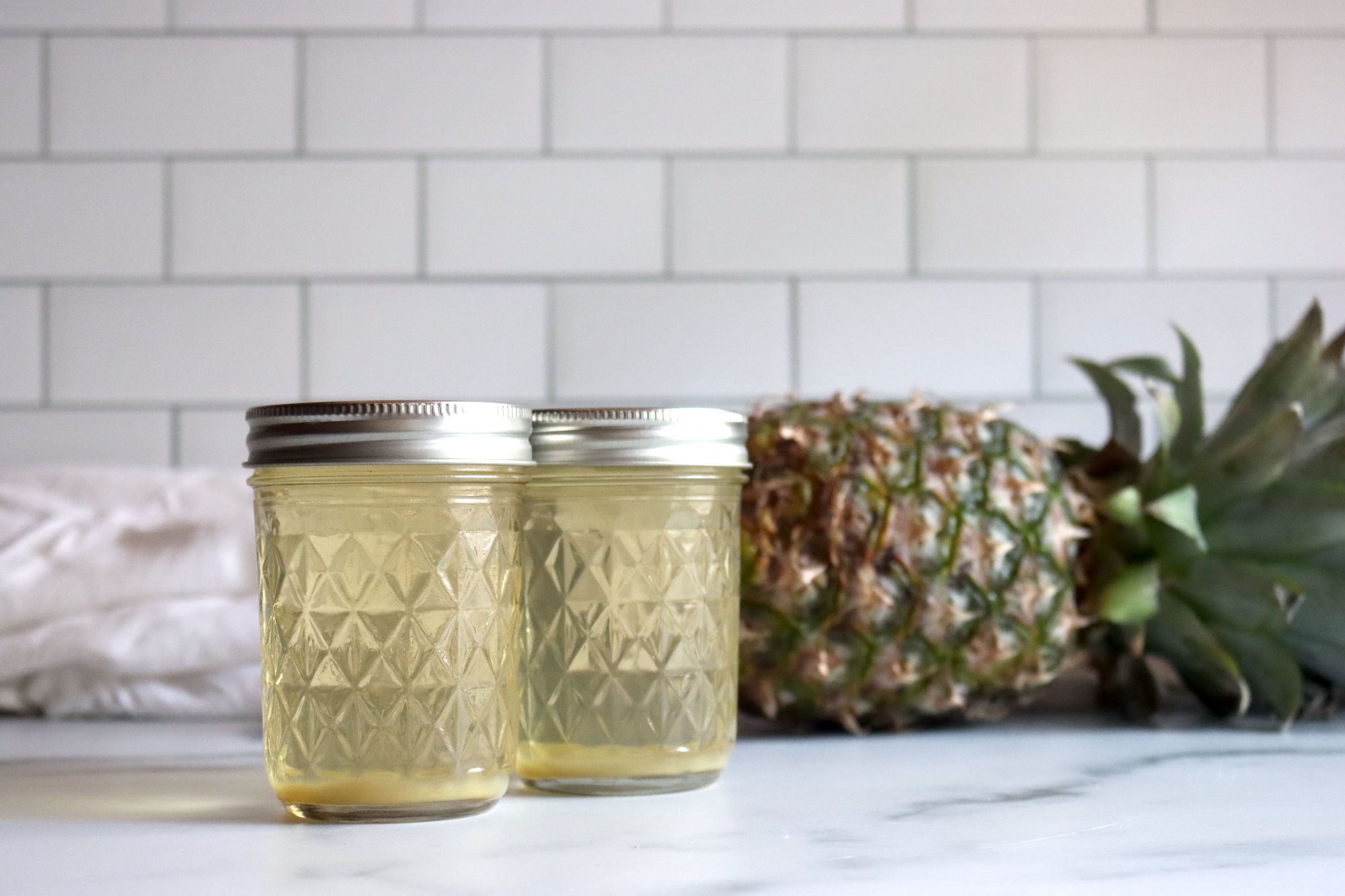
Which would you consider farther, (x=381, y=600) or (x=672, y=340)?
(x=672, y=340)

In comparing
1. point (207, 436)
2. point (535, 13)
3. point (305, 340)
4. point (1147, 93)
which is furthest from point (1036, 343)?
point (207, 436)

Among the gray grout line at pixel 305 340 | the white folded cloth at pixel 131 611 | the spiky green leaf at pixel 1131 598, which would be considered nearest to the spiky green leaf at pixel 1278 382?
the spiky green leaf at pixel 1131 598

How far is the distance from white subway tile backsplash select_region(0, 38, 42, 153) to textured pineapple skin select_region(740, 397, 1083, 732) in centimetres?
96

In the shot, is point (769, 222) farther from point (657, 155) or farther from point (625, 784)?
point (625, 784)

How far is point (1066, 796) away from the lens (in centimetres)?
72

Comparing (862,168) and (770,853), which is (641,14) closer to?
(862,168)

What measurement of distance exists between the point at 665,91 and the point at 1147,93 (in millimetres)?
548

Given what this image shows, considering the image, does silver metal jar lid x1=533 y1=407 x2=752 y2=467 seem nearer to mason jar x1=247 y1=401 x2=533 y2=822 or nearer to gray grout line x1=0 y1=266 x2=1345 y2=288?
mason jar x1=247 y1=401 x2=533 y2=822

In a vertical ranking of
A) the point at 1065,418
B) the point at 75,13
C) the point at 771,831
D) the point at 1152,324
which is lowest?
the point at 771,831

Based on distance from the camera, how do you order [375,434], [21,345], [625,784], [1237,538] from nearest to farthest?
[375,434]
[625,784]
[1237,538]
[21,345]

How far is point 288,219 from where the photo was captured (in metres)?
1.41

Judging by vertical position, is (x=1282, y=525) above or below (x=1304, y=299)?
below

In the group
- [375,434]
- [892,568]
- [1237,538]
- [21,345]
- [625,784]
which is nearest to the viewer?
[375,434]

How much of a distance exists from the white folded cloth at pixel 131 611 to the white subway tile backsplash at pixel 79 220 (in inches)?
14.1
